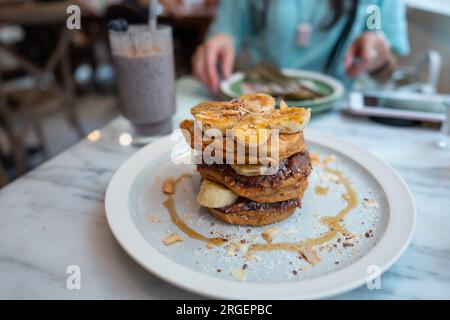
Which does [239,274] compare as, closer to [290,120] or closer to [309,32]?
[290,120]

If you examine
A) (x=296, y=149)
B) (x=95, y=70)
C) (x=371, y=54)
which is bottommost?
(x=95, y=70)

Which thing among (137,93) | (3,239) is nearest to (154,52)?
(137,93)

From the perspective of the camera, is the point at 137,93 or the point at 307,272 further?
the point at 137,93

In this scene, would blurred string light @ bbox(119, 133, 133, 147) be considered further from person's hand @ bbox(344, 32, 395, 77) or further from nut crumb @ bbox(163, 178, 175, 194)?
person's hand @ bbox(344, 32, 395, 77)

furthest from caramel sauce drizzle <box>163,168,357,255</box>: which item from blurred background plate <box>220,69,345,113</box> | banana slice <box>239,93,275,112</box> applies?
blurred background plate <box>220,69,345,113</box>

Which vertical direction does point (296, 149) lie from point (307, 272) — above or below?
above

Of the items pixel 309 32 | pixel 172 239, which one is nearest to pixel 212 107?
pixel 172 239
